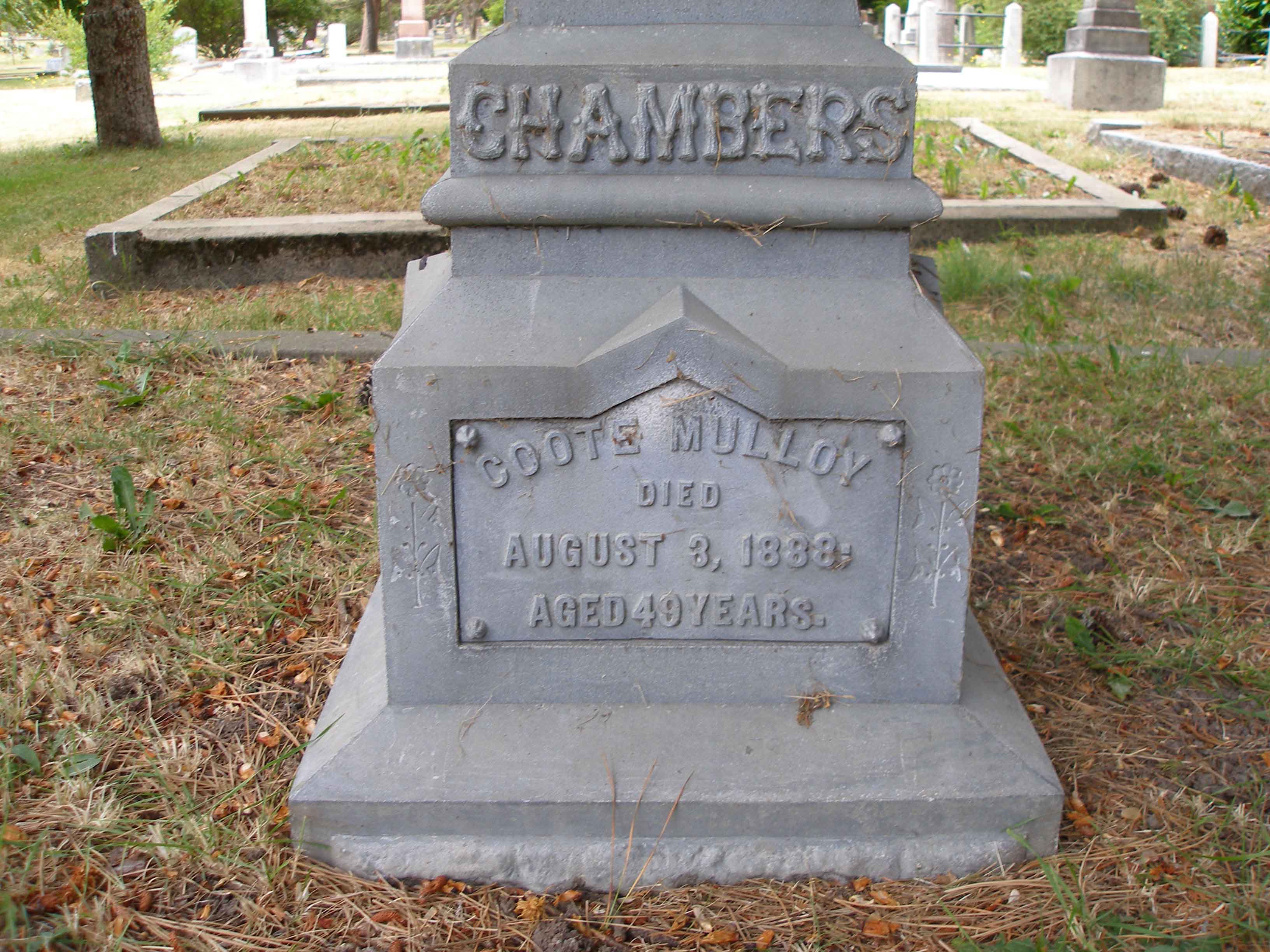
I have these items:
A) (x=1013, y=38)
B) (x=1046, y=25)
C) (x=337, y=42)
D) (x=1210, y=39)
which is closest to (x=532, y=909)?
(x=1013, y=38)

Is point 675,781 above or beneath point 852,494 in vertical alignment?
beneath

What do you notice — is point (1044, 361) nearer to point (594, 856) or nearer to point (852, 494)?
point (852, 494)

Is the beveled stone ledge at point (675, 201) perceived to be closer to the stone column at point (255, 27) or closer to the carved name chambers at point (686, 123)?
the carved name chambers at point (686, 123)

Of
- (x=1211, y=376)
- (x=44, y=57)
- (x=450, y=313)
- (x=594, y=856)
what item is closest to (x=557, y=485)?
(x=450, y=313)

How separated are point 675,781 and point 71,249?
16.9 feet

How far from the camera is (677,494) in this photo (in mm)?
1832

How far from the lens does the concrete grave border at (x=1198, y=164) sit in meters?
6.57

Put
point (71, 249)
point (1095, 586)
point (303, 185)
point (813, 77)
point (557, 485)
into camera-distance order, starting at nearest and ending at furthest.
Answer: point (813, 77)
point (557, 485)
point (1095, 586)
point (71, 249)
point (303, 185)

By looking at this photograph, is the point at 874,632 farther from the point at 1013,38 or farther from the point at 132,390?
the point at 1013,38

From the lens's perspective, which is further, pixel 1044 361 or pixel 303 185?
Result: pixel 303 185

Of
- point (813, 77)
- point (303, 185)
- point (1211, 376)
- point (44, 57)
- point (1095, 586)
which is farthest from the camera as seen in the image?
point (44, 57)

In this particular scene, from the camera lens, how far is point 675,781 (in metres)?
1.80

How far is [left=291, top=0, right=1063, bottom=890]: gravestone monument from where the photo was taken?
1.73 m

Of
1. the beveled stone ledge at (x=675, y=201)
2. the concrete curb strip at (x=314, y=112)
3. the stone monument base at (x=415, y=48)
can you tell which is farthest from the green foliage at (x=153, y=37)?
the beveled stone ledge at (x=675, y=201)
